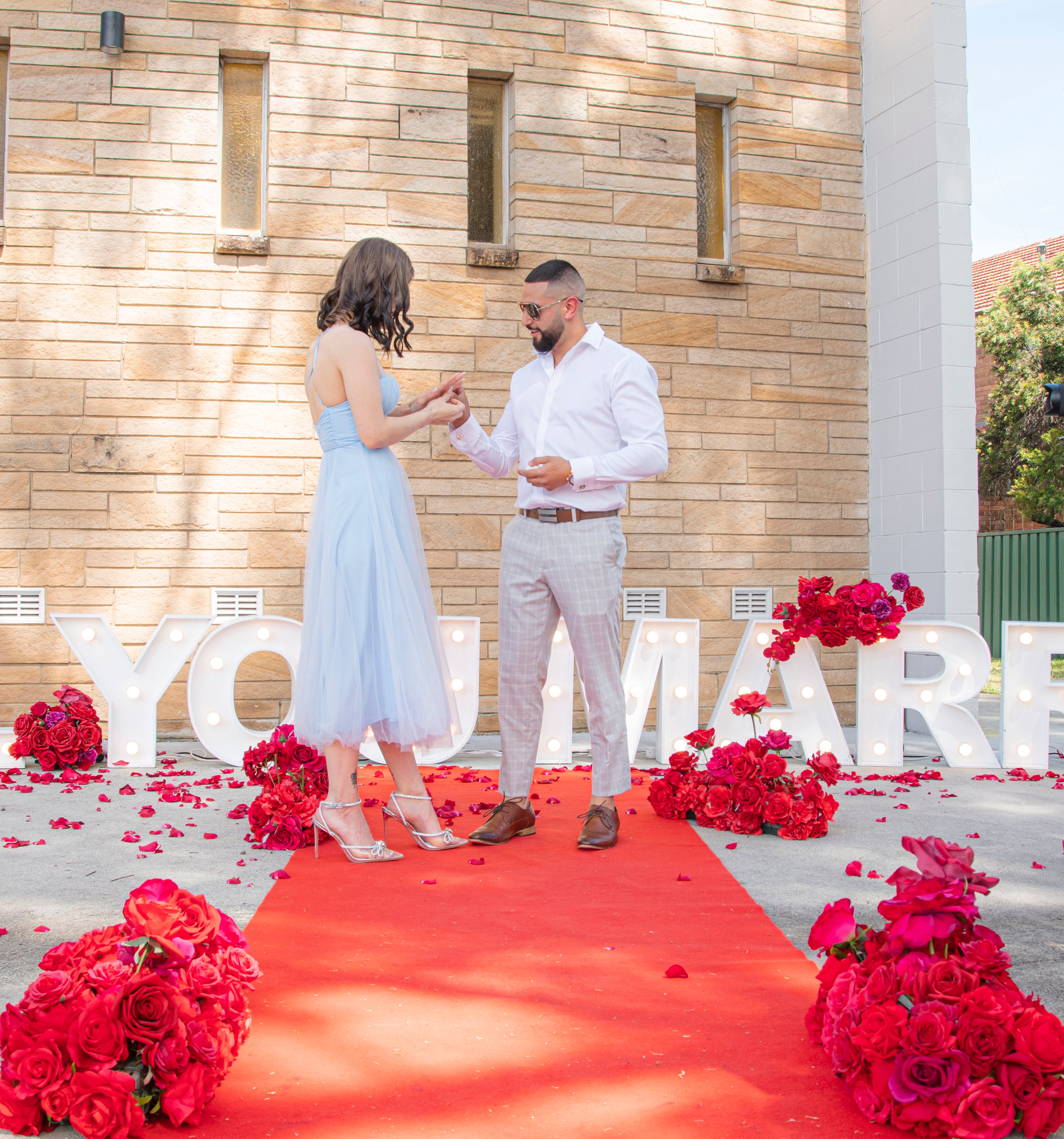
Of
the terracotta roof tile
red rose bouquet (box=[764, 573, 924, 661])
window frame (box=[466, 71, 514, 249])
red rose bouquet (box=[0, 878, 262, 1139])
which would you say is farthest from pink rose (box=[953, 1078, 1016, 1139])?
the terracotta roof tile

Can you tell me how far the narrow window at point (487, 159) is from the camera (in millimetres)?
6922

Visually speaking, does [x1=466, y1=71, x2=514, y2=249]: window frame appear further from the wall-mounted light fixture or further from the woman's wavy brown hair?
the woman's wavy brown hair

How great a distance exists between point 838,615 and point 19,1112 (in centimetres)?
426

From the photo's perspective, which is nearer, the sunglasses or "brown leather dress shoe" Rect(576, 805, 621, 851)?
"brown leather dress shoe" Rect(576, 805, 621, 851)

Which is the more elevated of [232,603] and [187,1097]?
[232,603]

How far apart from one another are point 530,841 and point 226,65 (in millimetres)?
5405

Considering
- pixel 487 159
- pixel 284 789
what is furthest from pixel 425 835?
pixel 487 159

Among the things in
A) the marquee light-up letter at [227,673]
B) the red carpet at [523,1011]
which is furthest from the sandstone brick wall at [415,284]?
the red carpet at [523,1011]

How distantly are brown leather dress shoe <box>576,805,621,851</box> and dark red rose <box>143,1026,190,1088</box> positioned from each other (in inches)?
81.7

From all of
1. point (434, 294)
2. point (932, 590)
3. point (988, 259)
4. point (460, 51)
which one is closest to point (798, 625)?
point (932, 590)

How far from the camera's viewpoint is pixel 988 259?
27.3m

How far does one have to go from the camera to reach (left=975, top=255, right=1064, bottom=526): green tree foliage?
1825 cm

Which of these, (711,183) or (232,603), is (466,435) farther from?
(711,183)

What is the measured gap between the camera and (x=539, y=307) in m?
3.87
